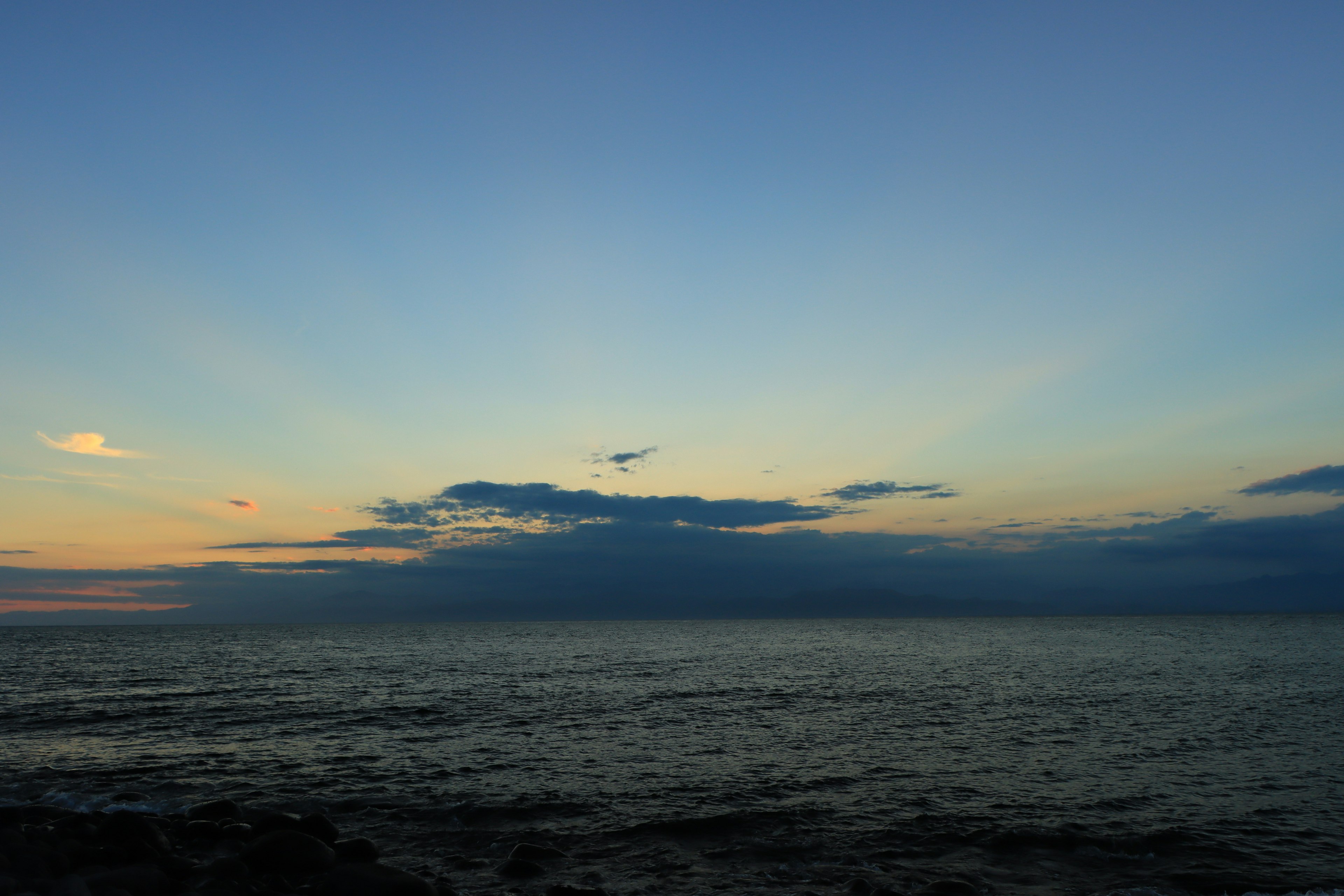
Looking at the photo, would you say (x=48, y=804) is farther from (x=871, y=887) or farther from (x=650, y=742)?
(x=871, y=887)

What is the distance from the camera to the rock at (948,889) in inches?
559

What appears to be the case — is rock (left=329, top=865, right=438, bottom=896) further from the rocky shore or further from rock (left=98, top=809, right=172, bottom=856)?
rock (left=98, top=809, right=172, bottom=856)

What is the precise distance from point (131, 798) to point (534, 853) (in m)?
14.8

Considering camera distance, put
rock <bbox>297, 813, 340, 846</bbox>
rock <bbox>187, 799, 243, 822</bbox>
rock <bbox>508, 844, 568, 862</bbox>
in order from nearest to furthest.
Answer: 1. rock <bbox>508, 844, 568, 862</bbox>
2. rock <bbox>297, 813, 340, 846</bbox>
3. rock <bbox>187, 799, 243, 822</bbox>

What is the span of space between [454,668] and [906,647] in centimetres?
6740

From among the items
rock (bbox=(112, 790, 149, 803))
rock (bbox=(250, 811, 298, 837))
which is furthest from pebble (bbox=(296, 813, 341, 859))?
rock (bbox=(112, 790, 149, 803))

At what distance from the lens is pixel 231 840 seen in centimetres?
1761

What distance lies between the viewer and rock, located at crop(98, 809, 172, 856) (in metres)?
16.1

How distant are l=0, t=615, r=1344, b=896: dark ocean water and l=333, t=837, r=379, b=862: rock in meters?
0.74

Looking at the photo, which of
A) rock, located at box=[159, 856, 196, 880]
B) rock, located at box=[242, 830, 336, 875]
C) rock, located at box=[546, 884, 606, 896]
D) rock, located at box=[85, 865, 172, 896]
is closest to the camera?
rock, located at box=[85, 865, 172, 896]

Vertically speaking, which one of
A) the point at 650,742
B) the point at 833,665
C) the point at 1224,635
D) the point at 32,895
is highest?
the point at 32,895

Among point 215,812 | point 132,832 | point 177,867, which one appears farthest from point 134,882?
point 215,812

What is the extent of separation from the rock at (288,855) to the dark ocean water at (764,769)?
6.62 feet

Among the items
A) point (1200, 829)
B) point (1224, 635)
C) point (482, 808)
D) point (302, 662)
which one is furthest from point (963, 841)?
point (1224, 635)
